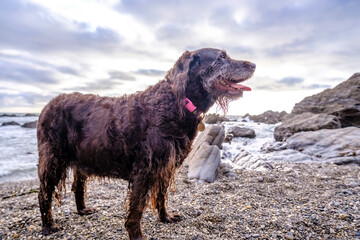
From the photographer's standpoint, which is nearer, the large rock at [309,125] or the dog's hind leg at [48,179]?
the dog's hind leg at [48,179]

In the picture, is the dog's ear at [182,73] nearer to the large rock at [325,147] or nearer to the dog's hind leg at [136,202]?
the dog's hind leg at [136,202]

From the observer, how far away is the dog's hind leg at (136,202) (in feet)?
9.89

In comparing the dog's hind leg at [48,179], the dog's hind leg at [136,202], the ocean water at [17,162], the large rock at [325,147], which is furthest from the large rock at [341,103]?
the ocean water at [17,162]

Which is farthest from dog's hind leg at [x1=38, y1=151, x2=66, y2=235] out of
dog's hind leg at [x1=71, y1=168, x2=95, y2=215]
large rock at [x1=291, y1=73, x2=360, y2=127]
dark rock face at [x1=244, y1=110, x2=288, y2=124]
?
dark rock face at [x1=244, y1=110, x2=288, y2=124]

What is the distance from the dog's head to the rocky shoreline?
6.33 feet

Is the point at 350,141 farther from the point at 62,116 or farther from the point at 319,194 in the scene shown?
the point at 62,116

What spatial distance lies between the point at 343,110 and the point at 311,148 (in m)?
9.03

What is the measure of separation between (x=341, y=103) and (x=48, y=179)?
69.6 ft

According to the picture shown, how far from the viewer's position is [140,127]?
2977 mm

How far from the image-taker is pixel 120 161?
10.1 feet

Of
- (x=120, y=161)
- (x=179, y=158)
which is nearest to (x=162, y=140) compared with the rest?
(x=179, y=158)

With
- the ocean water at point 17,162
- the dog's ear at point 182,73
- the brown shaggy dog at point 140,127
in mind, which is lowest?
the ocean water at point 17,162

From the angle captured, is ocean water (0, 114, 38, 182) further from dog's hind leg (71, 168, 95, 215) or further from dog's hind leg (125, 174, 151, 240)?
dog's hind leg (125, 174, 151, 240)

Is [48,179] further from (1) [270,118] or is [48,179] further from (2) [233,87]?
(1) [270,118]
